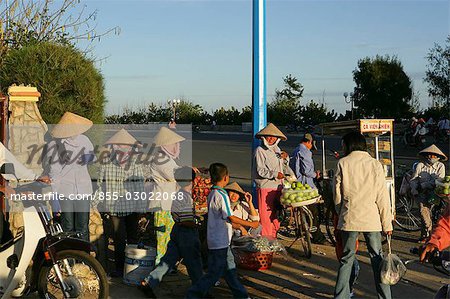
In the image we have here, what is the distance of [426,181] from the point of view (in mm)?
10758

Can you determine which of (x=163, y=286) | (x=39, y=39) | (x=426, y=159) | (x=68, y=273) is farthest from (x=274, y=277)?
(x=39, y=39)

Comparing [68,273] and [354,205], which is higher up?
[354,205]

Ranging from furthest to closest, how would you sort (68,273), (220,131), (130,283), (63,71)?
(220,131)
(63,71)
(130,283)
(68,273)

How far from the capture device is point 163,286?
8086 mm

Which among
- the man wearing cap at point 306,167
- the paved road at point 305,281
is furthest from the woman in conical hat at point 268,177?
the man wearing cap at point 306,167

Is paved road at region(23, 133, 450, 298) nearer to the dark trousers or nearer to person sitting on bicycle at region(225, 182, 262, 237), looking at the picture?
the dark trousers

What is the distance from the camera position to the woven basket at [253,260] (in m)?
8.73

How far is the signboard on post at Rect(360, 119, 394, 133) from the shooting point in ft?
36.4

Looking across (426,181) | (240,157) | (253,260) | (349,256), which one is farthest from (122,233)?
(240,157)

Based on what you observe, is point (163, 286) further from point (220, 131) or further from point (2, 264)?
point (220, 131)

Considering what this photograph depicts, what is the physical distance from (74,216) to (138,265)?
98cm

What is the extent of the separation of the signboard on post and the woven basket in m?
3.25

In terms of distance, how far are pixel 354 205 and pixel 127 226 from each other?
3255mm

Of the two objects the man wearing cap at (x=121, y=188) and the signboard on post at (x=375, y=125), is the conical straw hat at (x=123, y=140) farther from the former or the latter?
the signboard on post at (x=375, y=125)
